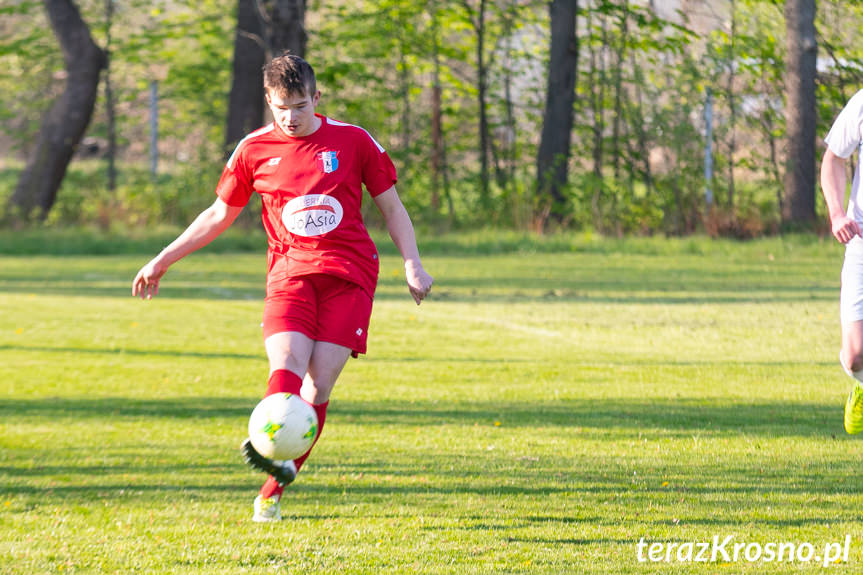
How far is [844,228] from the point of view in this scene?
5559 millimetres

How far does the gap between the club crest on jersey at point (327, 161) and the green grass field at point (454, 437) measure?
4.63 ft

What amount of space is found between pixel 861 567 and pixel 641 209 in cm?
1768

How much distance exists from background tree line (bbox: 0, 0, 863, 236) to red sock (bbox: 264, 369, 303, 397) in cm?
1551

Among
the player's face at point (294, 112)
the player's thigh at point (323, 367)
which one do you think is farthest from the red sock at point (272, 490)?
the player's face at point (294, 112)

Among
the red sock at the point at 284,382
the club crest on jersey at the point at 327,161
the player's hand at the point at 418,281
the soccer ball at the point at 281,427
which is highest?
the club crest on jersey at the point at 327,161

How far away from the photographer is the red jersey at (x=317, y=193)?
507 centimetres

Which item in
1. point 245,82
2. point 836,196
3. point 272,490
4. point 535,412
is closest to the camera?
point 272,490

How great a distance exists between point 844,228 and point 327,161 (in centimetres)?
223

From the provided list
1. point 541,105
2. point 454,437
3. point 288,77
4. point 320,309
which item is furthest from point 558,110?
point 288,77

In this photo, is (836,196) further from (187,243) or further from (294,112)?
(187,243)

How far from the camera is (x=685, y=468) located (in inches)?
242

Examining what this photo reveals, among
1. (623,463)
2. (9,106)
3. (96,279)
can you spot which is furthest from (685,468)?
(9,106)

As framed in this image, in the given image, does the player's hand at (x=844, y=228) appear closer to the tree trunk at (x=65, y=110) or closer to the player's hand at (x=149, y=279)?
the player's hand at (x=149, y=279)

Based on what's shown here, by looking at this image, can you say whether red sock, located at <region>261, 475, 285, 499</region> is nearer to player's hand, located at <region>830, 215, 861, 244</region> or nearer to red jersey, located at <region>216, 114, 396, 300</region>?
red jersey, located at <region>216, 114, 396, 300</region>
